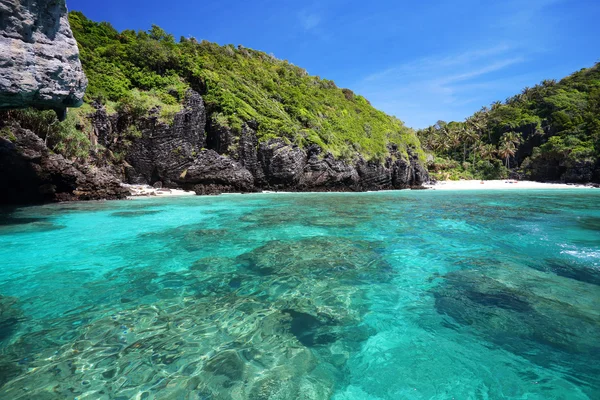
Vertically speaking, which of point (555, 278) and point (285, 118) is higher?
point (285, 118)

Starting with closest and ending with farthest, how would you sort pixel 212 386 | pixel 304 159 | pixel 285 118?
pixel 212 386, pixel 304 159, pixel 285 118

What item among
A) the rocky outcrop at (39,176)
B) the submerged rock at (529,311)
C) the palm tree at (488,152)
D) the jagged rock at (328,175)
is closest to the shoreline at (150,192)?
the rocky outcrop at (39,176)

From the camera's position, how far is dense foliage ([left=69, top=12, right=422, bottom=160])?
28.8 metres

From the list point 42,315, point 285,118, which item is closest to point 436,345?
point 42,315

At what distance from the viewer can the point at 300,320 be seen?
374 centimetres

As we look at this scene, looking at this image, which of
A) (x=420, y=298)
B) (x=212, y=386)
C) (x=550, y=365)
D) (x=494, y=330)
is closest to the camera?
(x=212, y=386)

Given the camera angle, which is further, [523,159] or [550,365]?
[523,159]

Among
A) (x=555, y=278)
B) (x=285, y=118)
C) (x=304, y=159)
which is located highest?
(x=285, y=118)

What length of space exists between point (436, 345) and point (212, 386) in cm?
249

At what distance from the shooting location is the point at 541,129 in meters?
59.8

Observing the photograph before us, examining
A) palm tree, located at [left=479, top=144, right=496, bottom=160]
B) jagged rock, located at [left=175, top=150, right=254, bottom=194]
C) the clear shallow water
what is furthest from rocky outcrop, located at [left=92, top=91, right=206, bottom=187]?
palm tree, located at [left=479, top=144, right=496, bottom=160]

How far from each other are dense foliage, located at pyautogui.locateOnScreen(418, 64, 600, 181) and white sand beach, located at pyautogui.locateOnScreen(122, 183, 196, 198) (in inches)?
1971

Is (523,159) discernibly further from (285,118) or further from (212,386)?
(212,386)

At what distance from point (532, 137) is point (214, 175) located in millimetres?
69561
